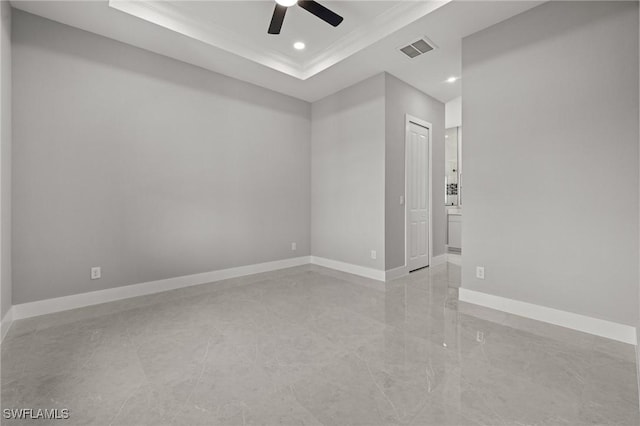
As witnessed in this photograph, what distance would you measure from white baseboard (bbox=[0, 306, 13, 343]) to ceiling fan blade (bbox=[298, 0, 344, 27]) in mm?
3778

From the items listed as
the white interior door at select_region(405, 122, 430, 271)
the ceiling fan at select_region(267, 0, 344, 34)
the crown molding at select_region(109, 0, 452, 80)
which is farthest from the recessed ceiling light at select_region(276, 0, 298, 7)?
the white interior door at select_region(405, 122, 430, 271)

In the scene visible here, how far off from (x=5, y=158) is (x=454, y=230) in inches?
286

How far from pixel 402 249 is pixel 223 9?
3.84 meters

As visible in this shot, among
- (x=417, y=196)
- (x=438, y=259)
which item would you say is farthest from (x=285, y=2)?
(x=438, y=259)

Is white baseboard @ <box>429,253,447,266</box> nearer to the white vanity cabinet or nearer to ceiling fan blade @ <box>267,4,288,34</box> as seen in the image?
the white vanity cabinet

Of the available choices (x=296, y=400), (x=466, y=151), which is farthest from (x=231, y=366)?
(x=466, y=151)

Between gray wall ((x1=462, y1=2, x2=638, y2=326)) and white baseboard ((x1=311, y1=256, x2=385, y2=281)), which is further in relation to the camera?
white baseboard ((x1=311, y1=256, x2=385, y2=281))

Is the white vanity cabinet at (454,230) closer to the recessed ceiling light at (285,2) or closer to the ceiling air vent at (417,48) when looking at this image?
the ceiling air vent at (417,48)

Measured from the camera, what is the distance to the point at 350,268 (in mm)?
4641

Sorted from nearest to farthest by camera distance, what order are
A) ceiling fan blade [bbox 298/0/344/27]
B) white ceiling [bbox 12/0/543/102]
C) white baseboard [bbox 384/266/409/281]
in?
1. ceiling fan blade [bbox 298/0/344/27]
2. white ceiling [bbox 12/0/543/102]
3. white baseboard [bbox 384/266/409/281]

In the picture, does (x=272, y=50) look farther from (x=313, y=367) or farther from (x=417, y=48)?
(x=313, y=367)

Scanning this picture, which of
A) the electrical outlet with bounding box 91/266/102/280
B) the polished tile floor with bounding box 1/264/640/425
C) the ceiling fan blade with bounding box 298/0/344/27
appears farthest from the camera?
the electrical outlet with bounding box 91/266/102/280

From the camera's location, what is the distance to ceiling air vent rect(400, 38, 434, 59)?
336 cm

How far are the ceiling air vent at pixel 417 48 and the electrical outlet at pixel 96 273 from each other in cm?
432
